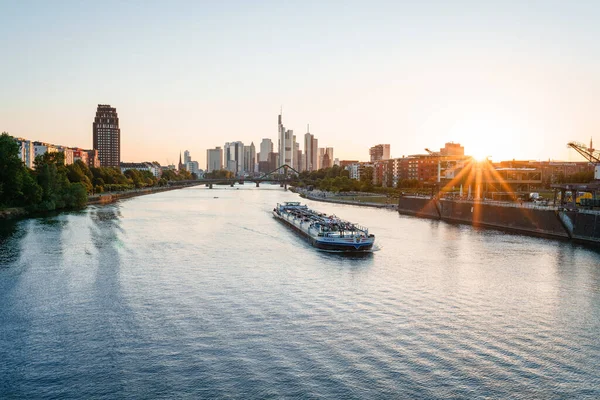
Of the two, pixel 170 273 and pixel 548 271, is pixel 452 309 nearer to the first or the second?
pixel 548 271

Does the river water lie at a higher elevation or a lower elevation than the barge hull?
lower

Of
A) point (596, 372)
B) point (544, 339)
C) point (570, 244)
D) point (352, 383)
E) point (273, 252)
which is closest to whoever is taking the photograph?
point (352, 383)

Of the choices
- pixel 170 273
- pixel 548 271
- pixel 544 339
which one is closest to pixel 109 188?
pixel 170 273

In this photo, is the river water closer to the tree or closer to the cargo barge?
the cargo barge

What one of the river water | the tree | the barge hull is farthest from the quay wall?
the tree

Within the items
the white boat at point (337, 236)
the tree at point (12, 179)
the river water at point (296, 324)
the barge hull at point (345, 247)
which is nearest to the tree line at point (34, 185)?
the tree at point (12, 179)

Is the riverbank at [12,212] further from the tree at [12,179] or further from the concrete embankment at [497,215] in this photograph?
the concrete embankment at [497,215]

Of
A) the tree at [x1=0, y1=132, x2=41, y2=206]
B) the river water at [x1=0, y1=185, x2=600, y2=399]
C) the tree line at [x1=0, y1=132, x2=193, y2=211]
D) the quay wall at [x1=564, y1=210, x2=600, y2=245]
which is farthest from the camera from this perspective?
the tree line at [x1=0, y1=132, x2=193, y2=211]
